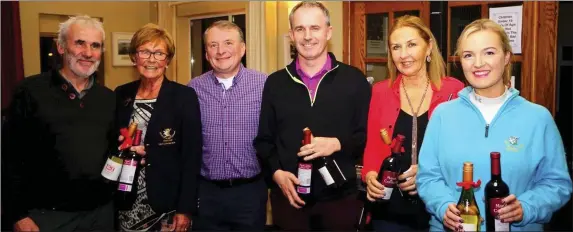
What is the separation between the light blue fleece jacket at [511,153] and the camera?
178 centimetres

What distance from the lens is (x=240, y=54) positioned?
8.43ft

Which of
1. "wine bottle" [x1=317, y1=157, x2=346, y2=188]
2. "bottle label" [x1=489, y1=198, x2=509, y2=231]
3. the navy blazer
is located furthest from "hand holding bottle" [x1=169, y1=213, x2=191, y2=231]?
"bottle label" [x1=489, y1=198, x2=509, y2=231]

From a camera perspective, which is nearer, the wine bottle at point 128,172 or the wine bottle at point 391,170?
the wine bottle at point 391,170

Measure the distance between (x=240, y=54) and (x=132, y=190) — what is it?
81 centimetres

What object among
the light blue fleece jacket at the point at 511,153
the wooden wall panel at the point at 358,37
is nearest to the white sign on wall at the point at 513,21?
the wooden wall panel at the point at 358,37

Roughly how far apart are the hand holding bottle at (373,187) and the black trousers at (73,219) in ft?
3.87

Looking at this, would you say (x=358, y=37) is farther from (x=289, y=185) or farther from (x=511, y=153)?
(x=511, y=153)

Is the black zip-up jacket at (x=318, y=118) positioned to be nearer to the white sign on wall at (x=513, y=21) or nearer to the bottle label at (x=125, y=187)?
the bottle label at (x=125, y=187)

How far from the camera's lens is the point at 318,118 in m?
2.28

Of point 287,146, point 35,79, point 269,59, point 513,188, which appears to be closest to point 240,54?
point 287,146

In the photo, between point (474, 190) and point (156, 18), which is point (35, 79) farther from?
point (156, 18)

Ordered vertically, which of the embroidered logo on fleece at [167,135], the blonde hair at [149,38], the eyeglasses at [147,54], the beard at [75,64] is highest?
the blonde hair at [149,38]

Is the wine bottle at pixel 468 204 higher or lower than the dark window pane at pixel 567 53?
lower

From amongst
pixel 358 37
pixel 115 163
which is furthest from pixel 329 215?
pixel 358 37
